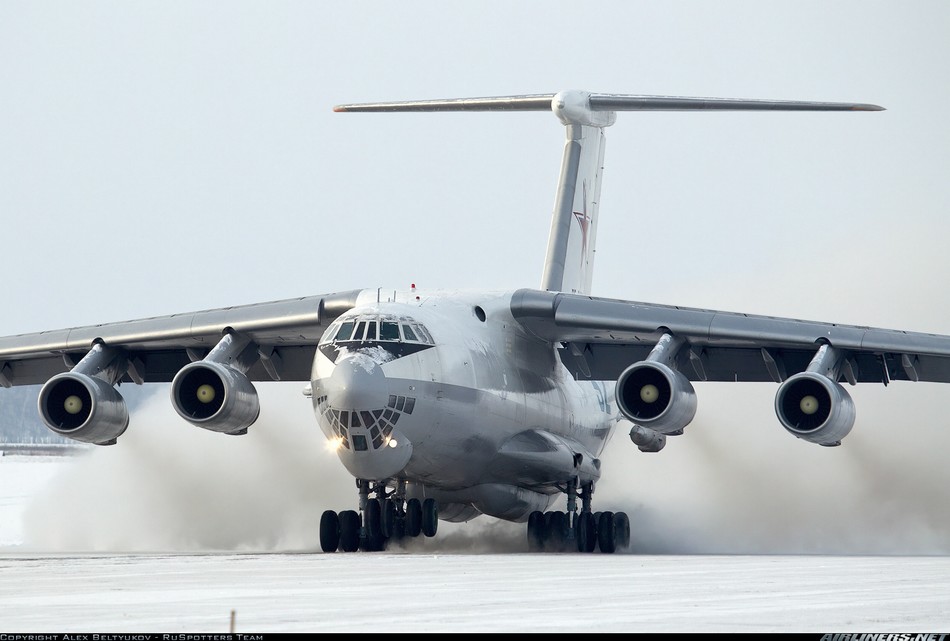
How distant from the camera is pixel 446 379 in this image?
47.6 feet

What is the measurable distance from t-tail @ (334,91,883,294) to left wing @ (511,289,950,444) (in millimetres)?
2167

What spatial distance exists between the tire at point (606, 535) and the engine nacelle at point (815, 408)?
2.83m

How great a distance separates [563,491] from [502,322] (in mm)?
2812

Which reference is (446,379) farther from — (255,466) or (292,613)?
(292,613)

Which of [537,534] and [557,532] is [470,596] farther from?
[537,534]

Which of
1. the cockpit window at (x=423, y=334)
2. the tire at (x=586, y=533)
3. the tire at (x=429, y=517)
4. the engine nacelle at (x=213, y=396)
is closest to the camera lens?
the cockpit window at (x=423, y=334)

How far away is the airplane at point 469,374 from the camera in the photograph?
14148 mm

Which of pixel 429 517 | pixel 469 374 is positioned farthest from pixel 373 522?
pixel 469 374

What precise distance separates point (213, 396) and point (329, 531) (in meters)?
1.86

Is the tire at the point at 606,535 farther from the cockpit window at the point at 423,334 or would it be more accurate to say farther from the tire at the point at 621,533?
the cockpit window at the point at 423,334

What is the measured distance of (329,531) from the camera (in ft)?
51.0

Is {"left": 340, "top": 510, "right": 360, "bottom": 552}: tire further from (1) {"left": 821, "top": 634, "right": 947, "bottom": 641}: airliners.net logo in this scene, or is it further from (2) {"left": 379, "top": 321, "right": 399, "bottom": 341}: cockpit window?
(1) {"left": 821, "top": 634, "right": 947, "bottom": 641}: airliners.net logo

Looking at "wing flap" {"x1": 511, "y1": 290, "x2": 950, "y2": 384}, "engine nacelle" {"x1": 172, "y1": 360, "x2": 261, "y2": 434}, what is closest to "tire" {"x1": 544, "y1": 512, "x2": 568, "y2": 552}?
"wing flap" {"x1": 511, "y1": 290, "x2": 950, "y2": 384}

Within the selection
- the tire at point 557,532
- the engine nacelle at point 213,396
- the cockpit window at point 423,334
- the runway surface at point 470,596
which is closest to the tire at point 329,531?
the engine nacelle at point 213,396
